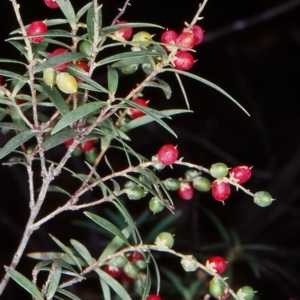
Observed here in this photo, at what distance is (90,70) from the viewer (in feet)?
3.21

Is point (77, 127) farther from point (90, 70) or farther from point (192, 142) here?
point (192, 142)

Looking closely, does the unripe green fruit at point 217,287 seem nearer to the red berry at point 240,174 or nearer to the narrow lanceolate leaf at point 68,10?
the red berry at point 240,174

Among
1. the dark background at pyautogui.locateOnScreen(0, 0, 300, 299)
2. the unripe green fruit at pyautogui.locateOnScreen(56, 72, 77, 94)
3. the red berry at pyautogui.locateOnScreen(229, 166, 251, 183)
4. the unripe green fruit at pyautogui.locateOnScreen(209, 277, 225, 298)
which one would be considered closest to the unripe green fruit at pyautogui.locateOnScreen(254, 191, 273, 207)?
the red berry at pyautogui.locateOnScreen(229, 166, 251, 183)

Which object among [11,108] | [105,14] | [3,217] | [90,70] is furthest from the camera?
[105,14]

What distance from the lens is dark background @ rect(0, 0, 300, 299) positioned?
7.97 feet

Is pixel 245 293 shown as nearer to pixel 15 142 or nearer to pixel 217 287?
pixel 217 287

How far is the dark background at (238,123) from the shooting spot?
243 cm

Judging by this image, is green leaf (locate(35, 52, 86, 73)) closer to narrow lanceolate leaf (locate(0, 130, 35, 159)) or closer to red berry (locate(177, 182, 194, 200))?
narrow lanceolate leaf (locate(0, 130, 35, 159))

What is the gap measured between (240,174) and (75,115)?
0.30m

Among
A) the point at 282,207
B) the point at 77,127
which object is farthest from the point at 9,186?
the point at 77,127

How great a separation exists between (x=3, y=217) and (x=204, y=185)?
1154 mm

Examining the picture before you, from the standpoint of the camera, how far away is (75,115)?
3.12ft

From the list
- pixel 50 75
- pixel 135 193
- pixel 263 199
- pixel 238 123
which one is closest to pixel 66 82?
pixel 50 75

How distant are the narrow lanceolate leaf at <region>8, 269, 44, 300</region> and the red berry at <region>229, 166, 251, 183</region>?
366mm
